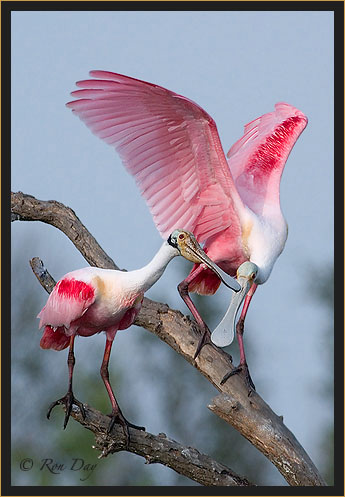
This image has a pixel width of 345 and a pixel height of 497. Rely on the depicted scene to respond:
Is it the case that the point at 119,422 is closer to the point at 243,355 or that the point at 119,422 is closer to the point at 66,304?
the point at 66,304

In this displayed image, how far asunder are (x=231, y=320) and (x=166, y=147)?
979mm

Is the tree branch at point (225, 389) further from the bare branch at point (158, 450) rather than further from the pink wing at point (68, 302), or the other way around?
the pink wing at point (68, 302)

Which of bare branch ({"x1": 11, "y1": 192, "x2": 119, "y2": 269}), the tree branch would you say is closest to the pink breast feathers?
the tree branch

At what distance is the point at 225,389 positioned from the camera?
5.53 metres

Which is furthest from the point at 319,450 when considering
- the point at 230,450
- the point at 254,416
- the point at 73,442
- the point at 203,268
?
the point at 254,416

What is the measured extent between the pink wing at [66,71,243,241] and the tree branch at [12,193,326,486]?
1.65 ft

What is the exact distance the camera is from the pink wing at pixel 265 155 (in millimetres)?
6590

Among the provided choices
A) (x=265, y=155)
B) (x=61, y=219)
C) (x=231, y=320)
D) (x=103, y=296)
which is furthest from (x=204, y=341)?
(x=265, y=155)

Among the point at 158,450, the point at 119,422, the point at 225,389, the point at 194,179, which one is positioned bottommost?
the point at 158,450

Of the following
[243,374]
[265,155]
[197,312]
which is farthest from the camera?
[265,155]

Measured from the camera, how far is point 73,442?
12586 mm

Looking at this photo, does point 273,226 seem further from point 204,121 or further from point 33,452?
point 33,452

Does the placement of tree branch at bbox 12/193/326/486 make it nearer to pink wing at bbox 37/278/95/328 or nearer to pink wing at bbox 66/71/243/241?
pink wing at bbox 66/71/243/241

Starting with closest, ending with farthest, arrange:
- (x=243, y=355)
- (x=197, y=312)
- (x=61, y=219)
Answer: (x=243, y=355), (x=197, y=312), (x=61, y=219)
